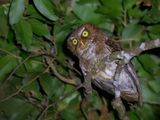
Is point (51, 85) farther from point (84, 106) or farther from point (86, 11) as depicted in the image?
point (86, 11)

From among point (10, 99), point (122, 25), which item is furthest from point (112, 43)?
point (10, 99)

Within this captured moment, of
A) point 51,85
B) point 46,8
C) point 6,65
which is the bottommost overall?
point 51,85

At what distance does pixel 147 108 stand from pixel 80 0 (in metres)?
0.54

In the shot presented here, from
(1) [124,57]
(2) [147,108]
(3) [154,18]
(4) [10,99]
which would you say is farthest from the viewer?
(4) [10,99]

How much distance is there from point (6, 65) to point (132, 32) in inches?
22.4

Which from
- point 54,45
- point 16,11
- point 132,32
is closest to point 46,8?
point 16,11

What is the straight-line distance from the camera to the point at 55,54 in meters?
1.96

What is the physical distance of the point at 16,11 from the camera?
1.67 metres

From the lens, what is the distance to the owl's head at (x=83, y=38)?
5.62 feet

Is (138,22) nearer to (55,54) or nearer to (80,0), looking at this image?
(80,0)

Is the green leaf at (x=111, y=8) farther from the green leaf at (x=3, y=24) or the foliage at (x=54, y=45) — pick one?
the green leaf at (x=3, y=24)

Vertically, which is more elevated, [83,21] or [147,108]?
[83,21]

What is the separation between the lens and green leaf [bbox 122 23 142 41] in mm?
1771

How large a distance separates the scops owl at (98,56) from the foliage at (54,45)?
8cm
